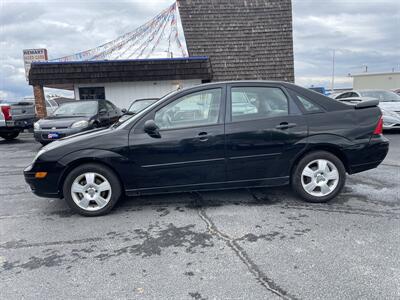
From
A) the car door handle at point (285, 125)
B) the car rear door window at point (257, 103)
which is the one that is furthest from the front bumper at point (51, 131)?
the car door handle at point (285, 125)

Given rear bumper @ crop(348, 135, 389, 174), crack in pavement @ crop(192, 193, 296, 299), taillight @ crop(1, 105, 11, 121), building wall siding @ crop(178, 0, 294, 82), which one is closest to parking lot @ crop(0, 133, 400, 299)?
crack in pavement @ crop(192, 193, 296, 299)

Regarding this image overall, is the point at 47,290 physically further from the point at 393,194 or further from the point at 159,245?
the point at 393,194

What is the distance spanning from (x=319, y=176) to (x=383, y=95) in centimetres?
943

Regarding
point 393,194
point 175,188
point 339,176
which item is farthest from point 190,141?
point 393,194

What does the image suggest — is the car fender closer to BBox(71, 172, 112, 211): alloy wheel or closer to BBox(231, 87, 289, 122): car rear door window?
BBox(71, 172, 112, 211): alloy wheel

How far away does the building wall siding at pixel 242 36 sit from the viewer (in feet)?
47.0

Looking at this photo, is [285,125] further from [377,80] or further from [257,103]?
[377,80]

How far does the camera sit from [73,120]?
8617 millimetres

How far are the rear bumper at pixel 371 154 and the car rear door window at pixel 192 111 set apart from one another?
2038mm

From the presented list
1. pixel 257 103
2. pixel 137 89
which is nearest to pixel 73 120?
pixel 137 89

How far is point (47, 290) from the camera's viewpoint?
2.59m

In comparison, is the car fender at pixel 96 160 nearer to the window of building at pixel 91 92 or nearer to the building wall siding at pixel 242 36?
the window of building at pixel 91 92

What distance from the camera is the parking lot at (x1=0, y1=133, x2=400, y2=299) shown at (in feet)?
8.40

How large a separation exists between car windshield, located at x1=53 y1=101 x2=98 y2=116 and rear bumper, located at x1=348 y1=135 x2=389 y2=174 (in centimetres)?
757
